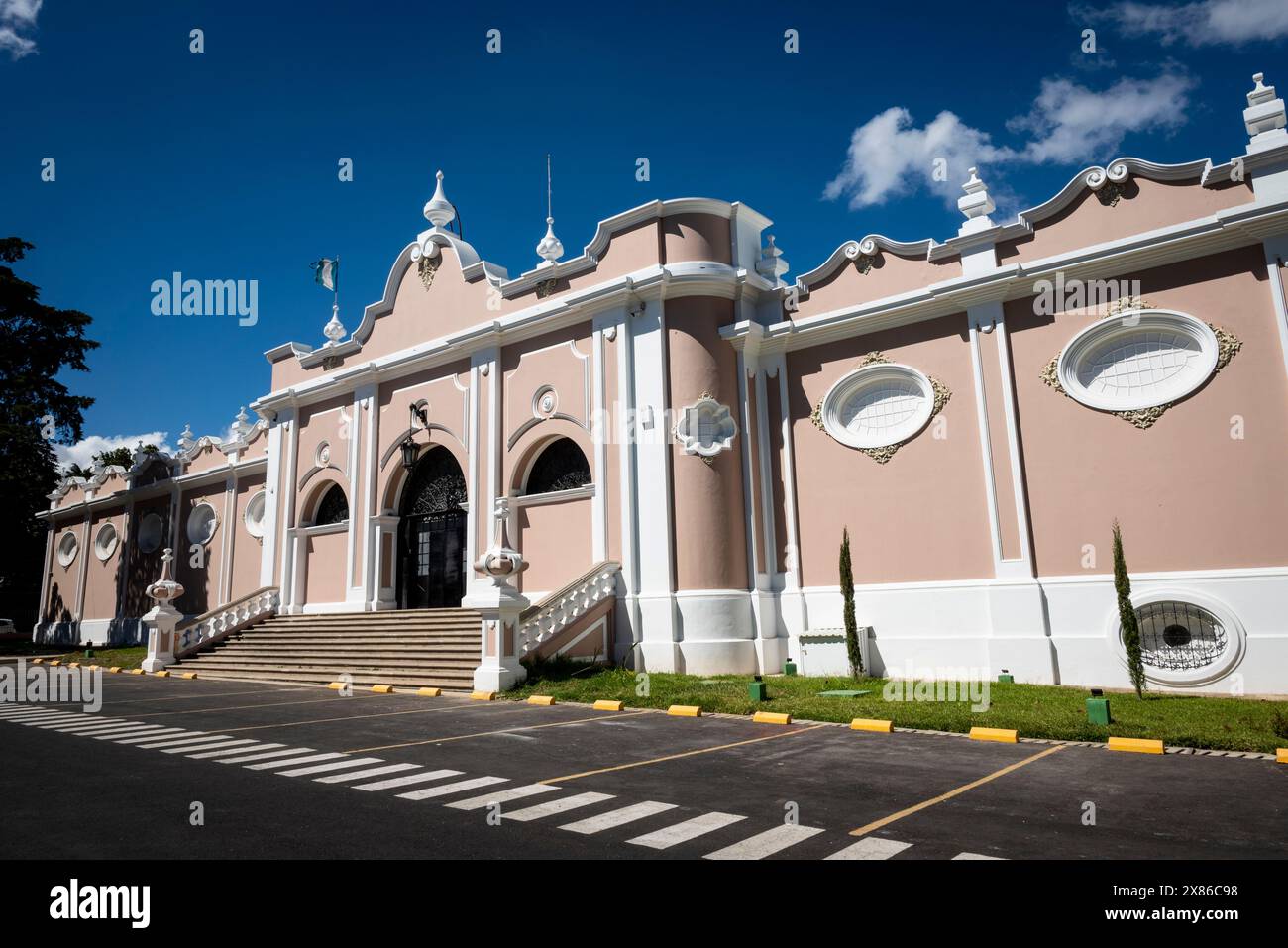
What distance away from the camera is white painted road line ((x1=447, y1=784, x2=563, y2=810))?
6246mm

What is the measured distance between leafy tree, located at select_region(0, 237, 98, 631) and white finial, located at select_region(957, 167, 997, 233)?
3077cm

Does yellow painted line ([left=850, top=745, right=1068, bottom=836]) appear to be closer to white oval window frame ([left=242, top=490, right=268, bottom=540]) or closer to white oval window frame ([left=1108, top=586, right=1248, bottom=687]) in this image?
white oval window frame ([left=1108, top=586, right=1248, bottom=687])

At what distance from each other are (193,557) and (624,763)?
92.0ft

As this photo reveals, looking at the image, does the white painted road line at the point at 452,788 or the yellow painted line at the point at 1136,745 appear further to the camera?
the yellow painted line at the point at 1136,745

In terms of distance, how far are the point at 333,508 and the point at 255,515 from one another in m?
→ 5.96

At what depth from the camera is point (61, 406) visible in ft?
103

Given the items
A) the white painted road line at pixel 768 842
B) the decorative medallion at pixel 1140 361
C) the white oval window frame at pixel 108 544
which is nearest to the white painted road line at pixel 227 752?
the white painted road line at pixel 768 842

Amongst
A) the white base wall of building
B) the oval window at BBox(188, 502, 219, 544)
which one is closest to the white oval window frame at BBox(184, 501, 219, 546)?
the oval window at BBox(188, 502, 219, 544)

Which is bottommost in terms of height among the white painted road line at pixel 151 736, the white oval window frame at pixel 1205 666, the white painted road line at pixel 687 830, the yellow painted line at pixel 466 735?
the white painted road line at pixel 687 830

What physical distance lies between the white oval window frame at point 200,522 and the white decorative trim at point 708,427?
824 inches

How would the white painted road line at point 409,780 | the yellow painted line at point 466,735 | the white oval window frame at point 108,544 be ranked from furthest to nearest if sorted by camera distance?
1. the white oval window frame at point 108,544
2. the yellow painted line at point 466,735
3. the white painted road line at point 409,780

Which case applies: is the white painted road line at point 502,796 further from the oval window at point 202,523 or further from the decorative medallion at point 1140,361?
the oval window at point 202,523

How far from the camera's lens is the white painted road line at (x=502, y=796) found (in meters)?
6.25
